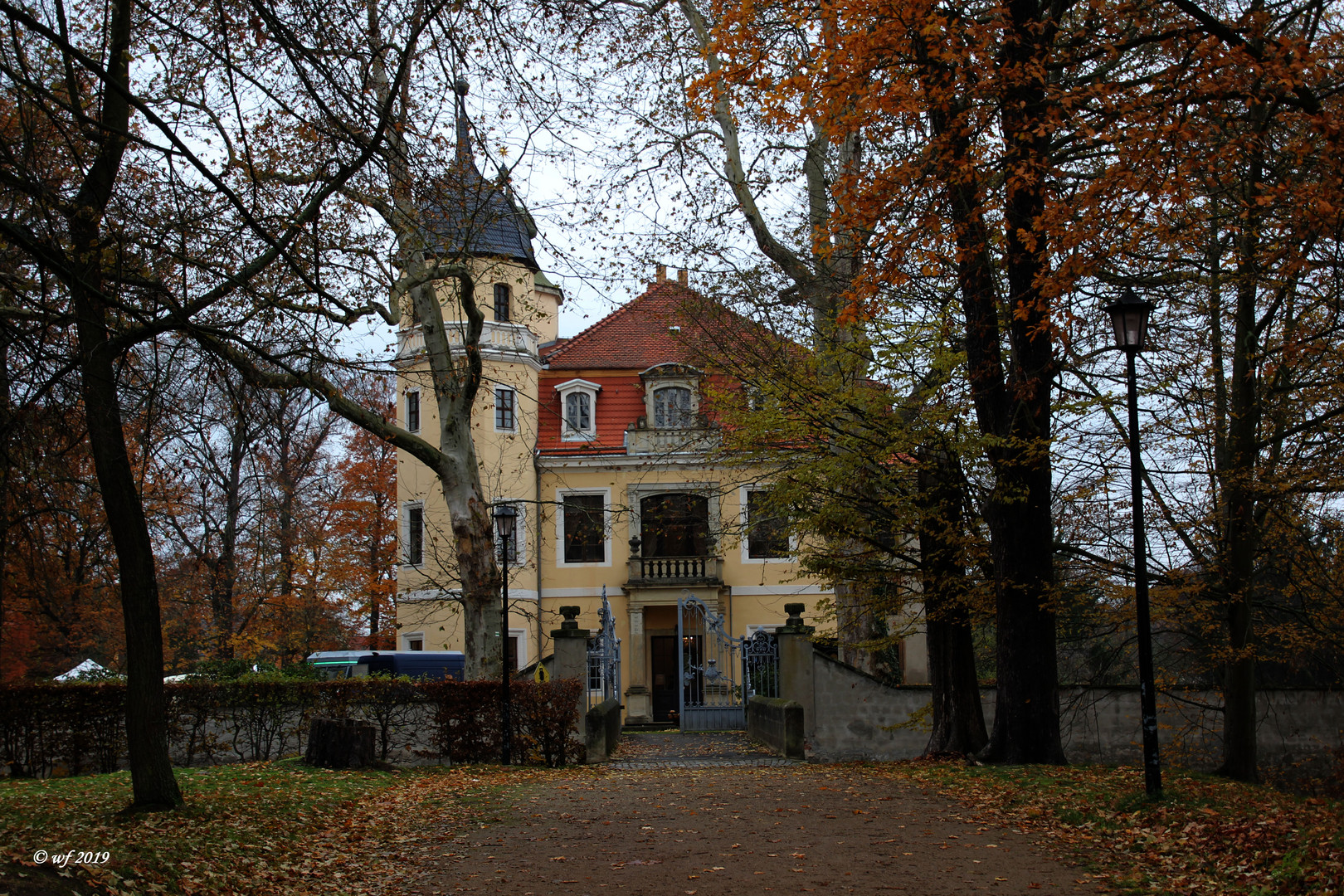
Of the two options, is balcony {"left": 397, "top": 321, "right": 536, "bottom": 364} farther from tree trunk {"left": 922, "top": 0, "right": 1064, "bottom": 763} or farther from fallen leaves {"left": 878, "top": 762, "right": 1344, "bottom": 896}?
fallen leaves {"left": 878, "top": 762, "right": 1344, "bottom": 896}

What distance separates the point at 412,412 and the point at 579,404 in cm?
486

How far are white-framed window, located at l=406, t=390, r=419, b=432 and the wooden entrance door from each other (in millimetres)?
9127

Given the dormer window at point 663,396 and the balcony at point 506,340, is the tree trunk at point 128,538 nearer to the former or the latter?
the balcony at point 506,340

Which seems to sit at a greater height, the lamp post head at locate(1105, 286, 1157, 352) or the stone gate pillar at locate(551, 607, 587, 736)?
the lamp post head at locate(1105, 286, 1157, 352)

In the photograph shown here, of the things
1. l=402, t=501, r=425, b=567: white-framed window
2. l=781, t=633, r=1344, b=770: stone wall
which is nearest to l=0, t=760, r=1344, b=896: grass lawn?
l=781, t=633, r=1344, b=770: stone wall

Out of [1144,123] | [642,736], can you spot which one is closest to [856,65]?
[1144,123]

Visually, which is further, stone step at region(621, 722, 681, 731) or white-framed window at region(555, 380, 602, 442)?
white-framed window at region(555, 380, 602, 442)

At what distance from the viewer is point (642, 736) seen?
21438 millimetres

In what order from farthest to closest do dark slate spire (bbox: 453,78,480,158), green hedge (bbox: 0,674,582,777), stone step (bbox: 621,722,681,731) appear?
stone step (bbox: 621,722,681,731) → green hedge (bbox: 0,674,582,777) → dark slate spire (bbox: 453,78,480,158)

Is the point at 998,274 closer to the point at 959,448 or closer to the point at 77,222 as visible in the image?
the point at 959,448

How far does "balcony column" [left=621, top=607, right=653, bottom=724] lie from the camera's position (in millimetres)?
28672

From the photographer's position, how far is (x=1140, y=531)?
8742mm

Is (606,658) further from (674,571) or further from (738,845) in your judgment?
Result: (674,571)

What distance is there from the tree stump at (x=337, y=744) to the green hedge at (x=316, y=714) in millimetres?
1143
